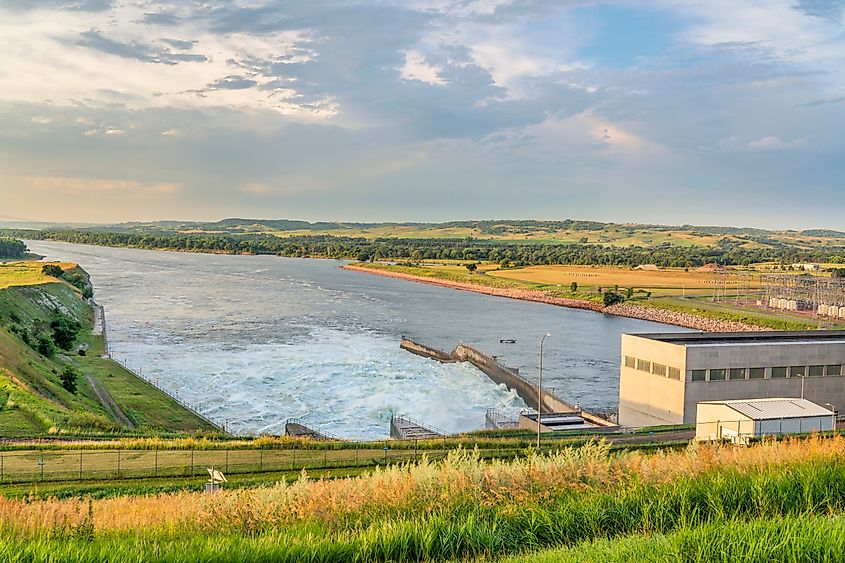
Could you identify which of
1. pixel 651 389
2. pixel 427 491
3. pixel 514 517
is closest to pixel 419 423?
pixel 651 389

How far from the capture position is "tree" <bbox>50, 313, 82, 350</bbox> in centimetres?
5119

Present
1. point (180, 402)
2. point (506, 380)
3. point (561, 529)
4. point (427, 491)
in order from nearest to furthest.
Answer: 1. point (561, 529)
2. point (427, 491)
3. point (180, 402)
4. point (506, 380)

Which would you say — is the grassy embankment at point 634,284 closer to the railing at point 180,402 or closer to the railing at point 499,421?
the railing at point 499,421

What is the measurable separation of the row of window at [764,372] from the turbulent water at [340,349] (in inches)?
416

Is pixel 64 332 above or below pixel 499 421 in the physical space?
above

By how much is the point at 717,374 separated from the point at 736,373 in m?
1.09

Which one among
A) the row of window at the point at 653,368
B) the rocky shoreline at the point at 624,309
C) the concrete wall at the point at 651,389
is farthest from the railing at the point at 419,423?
the rocky shoreline at the point at 624,309

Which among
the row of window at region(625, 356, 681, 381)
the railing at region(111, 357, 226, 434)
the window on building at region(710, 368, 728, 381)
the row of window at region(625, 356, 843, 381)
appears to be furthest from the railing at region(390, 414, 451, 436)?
the window on building at region(710, 368, 728, 381)

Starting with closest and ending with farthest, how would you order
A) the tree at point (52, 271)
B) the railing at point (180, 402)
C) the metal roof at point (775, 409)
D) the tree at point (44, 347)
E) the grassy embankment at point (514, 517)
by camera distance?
1. the grassy embankment at point (514, 517)
2. the metal roof at point (775, 409)
3. the railing at point (180, 402)
4. the tree at point (44, 347)
5. the tree at point (52, 271)

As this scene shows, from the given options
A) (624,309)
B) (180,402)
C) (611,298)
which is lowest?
(180,402)

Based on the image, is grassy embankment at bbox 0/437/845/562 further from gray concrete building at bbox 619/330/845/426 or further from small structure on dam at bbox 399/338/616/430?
gray concrete building at bbox 619/330/845/426

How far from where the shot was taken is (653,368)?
32.9 m

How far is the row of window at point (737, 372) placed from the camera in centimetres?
3145

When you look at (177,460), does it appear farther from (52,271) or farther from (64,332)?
(52,271)
